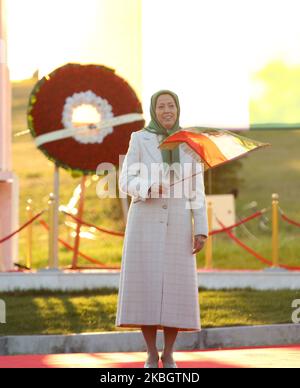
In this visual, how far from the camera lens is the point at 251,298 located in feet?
54.6

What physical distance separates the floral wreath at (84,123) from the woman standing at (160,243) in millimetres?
9975

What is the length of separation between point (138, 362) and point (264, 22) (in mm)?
12652

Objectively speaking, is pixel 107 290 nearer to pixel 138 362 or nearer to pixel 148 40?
pixel 148 40

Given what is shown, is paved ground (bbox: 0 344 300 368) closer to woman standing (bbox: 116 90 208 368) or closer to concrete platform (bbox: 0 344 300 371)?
concrete platform (bbox: 0 344 300 371)

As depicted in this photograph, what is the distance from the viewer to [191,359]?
11.3 metres

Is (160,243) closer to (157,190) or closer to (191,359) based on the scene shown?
(157,190)

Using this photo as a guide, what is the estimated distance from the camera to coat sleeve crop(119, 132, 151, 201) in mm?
9781

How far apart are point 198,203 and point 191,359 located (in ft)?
5.95

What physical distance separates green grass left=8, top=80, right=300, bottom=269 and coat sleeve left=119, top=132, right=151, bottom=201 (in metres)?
26.4

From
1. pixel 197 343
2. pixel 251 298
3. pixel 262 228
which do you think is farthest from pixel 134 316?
pixel 262 228
